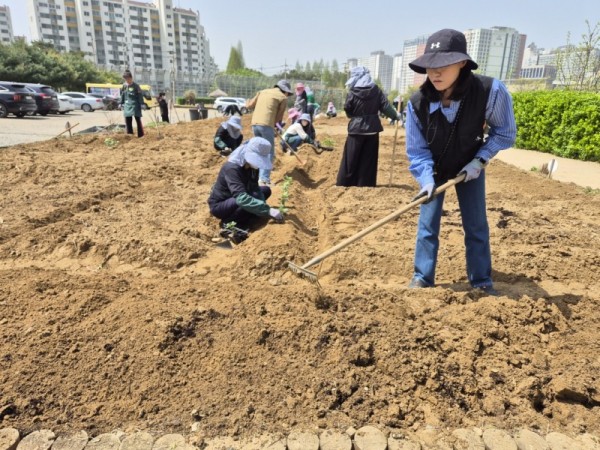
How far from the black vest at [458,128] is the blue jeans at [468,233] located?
17 cm

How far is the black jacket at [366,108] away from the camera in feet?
19.1

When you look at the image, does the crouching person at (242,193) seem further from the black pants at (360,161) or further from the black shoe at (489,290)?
the black shoe at (489,290)

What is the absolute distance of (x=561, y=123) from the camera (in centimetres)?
1038

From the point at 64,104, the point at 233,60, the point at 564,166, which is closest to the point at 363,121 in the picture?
the point at 564,166

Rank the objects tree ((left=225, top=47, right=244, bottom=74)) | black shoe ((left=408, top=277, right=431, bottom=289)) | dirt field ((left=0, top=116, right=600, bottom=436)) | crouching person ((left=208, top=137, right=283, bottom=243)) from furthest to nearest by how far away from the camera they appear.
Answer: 1. tree ((left=225, top=47, right=244, bottom=74))
2. crouching person ((left=208, top=137, right=283, bottom=243))
3. black shoe ((left=408, top=277, right=431, bottom=289))
4. dirt field ((left=0, top=116, right=600, bottom=436))

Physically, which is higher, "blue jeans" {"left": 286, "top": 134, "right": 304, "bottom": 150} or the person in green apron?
the person in green apron

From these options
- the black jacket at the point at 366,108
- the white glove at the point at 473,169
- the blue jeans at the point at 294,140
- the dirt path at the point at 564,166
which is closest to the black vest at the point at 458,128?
the white glove at the point at 473,169

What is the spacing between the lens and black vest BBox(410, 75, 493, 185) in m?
2.70

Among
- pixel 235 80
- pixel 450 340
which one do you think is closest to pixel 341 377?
pixel 450 340

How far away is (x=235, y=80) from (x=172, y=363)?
47.0 meters

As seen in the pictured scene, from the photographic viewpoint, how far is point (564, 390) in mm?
2223

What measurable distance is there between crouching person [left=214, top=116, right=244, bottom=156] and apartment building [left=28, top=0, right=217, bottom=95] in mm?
80859

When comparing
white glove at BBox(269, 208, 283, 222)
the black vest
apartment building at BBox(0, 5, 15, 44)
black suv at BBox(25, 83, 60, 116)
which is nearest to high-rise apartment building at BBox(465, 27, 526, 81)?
black suv at BBox(25, 83, 60, 116)

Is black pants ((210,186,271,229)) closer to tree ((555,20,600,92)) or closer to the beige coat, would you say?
the beige coat
